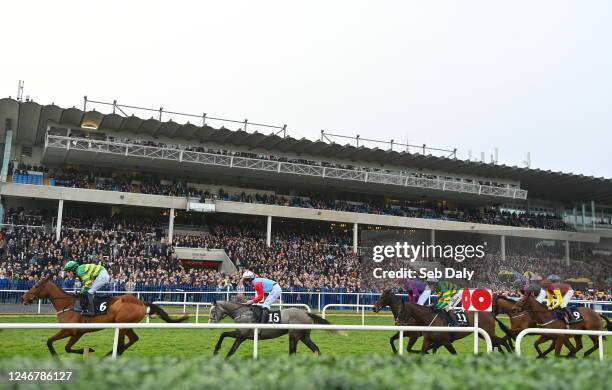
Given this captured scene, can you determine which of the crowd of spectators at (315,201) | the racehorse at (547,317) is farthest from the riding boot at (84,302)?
A: the crowd of spectators at (315,201)

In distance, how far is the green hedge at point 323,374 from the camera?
3100 mm

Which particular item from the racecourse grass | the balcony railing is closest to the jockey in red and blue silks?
the racecourse grass

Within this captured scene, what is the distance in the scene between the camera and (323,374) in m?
3.35

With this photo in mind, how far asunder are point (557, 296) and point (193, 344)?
6870 millimetres

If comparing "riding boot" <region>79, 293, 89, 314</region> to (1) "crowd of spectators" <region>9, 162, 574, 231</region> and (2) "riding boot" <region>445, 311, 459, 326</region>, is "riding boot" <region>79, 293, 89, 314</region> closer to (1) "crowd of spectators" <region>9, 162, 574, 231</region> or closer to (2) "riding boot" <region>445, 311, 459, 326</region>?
(2) "riding boot" <region>445, 311, 459, 326</region>

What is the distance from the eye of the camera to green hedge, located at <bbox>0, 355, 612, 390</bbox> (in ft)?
10.2

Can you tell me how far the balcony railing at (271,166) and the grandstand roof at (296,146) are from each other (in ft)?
4.45

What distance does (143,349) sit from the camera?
9641 millimetres

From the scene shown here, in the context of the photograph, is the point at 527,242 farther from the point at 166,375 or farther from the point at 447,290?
the point at 166,375

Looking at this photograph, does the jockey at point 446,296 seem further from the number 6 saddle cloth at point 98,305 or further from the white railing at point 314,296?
the white railing at point 314,296

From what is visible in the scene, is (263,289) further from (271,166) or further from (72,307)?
(271,166)

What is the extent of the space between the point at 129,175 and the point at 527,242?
859 inches

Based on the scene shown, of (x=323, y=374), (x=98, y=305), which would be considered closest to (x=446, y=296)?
(x=98, y=305)

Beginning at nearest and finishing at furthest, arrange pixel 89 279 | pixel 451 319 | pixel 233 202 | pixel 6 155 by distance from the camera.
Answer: pixel 89 279 < pixel 451 319 < pixel 6 155 < pixel 233 202
